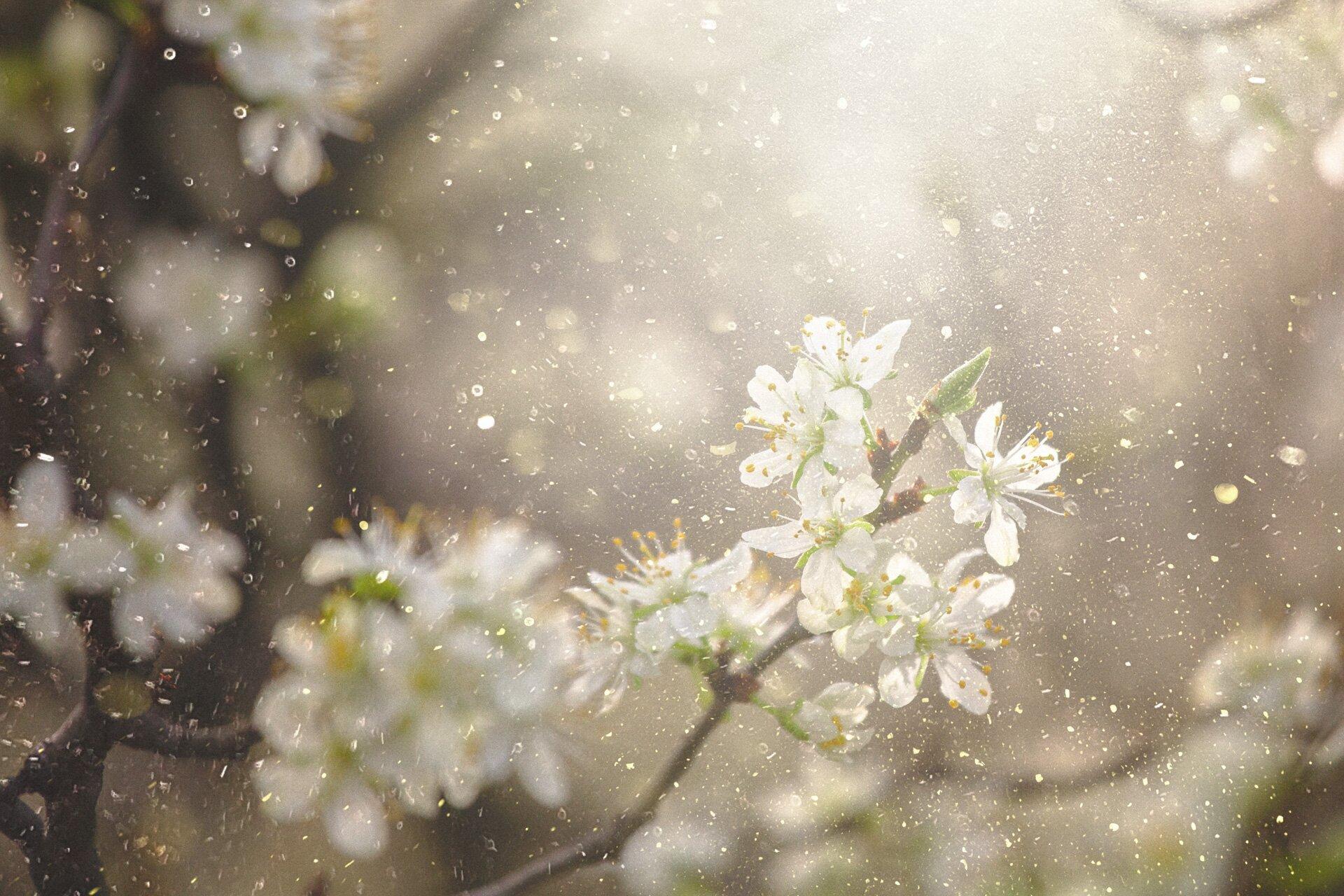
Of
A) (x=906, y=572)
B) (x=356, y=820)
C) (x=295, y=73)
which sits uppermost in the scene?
(x=295, y=73)

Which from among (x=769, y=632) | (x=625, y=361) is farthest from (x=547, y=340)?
(x=769, y=632)

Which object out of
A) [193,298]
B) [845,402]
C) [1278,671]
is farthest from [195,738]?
[1278,671]

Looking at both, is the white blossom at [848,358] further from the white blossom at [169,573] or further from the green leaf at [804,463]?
the white blossom at [169,573]

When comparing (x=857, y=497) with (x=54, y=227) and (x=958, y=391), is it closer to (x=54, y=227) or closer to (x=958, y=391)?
(x=958, y=391)

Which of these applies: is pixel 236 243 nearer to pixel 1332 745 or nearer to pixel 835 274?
pixel 835 274

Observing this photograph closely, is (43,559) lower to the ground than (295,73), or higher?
lower

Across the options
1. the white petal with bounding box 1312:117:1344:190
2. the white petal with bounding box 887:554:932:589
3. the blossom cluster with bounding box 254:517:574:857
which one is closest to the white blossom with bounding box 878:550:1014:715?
the white petal with bounding box 887:554:932:589

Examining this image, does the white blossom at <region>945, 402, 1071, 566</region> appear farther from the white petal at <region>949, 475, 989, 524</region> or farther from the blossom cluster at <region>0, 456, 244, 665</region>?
the blossom cluster at <region>0, 456, 244, 665</region>
